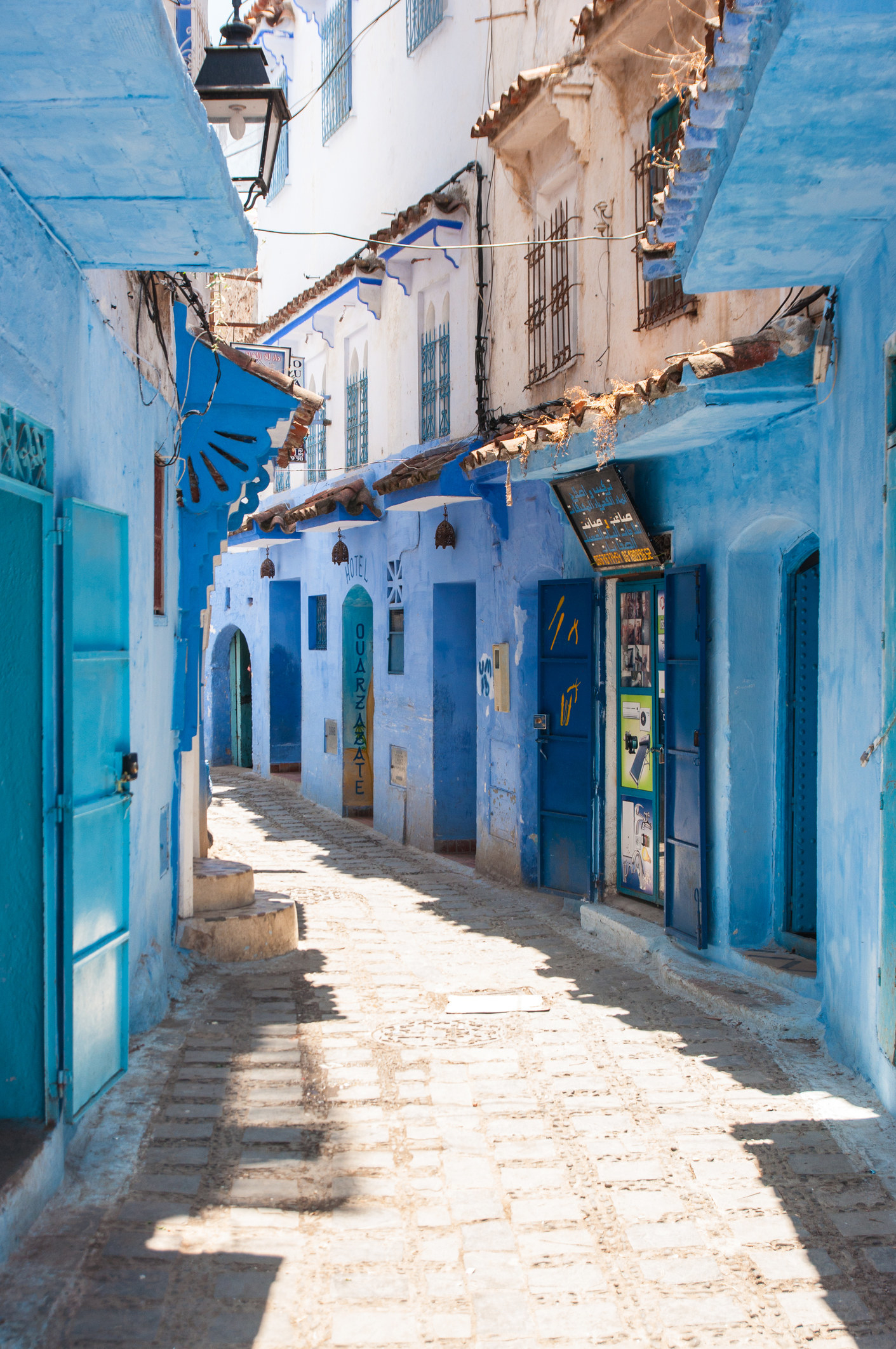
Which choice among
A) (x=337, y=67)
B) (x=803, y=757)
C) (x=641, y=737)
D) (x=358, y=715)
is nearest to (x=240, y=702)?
(x=358, y=715)

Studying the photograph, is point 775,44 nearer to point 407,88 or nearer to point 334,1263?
point 334,1263

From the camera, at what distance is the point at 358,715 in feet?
50.8

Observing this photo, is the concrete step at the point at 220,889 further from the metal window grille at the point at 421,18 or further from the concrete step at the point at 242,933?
the metal window grille at the point at 421,18

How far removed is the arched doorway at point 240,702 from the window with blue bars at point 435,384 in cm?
951

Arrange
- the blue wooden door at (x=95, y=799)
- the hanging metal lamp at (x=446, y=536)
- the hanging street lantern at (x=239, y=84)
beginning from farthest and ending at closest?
the hanging metal lamp at (x=446, y=536)
the hanging street lantern at (x=239, y=84)
the blue wooden door at (x=95, y=799)

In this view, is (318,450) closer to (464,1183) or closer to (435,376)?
(435,376)

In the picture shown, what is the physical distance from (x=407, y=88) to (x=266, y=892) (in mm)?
9104

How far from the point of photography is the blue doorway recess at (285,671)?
750 inches

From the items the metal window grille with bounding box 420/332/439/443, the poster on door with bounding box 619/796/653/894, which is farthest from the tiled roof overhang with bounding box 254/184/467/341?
the poster on door with bounding box 619/796/653/894

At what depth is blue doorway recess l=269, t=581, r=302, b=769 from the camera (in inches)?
750

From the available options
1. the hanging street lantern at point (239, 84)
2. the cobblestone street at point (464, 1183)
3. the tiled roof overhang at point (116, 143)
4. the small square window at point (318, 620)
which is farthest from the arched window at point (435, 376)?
the tiled roof overhang at point (116, 143)

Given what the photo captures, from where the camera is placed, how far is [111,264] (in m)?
4.61

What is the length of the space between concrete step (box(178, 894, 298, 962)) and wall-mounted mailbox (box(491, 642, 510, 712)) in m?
3.44

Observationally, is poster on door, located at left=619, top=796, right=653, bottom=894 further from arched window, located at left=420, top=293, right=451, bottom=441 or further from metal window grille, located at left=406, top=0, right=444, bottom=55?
metal window grille, located at left=406, top=0, right=444, bottom=55
